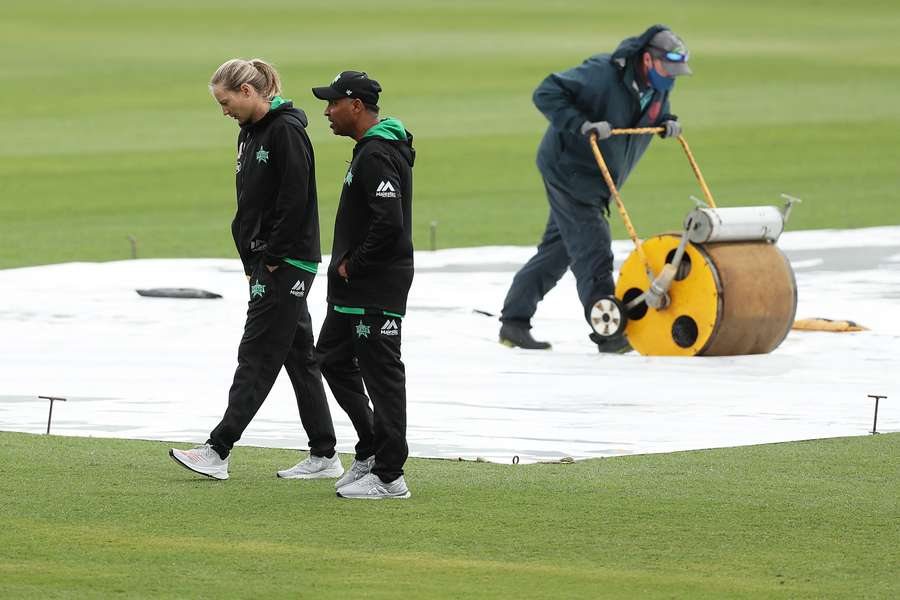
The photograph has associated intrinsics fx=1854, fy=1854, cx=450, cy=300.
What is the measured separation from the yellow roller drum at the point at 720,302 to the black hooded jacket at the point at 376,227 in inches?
153

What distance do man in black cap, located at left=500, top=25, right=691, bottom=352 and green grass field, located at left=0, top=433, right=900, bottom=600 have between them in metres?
3.41

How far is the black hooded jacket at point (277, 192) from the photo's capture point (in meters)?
6.77

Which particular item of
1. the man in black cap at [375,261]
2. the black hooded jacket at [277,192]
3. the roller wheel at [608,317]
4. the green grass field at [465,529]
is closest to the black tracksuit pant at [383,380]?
the man in black cap at [375,261]

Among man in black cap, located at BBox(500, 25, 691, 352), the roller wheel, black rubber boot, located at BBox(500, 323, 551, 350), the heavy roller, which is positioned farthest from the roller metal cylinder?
black rubber boot, located at BBox(500, 323, 551, 350)

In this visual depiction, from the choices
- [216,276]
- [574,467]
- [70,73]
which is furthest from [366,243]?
[70,73]

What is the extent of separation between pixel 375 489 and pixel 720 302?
4.10m

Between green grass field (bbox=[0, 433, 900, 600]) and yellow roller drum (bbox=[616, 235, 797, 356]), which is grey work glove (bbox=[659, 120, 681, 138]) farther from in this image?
green grass field (bbox=[0, 433, 900, 600])

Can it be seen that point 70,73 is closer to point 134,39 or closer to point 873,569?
point 134,39

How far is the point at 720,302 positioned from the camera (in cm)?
1021

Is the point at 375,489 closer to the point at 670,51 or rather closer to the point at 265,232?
the point at 265,232

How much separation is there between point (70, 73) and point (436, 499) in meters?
30.1

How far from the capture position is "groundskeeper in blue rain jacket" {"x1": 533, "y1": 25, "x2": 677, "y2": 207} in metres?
10.8

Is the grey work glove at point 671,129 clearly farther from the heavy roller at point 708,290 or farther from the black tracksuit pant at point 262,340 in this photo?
the black tracksuit pant at point 262,340

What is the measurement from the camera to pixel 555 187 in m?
11.0
